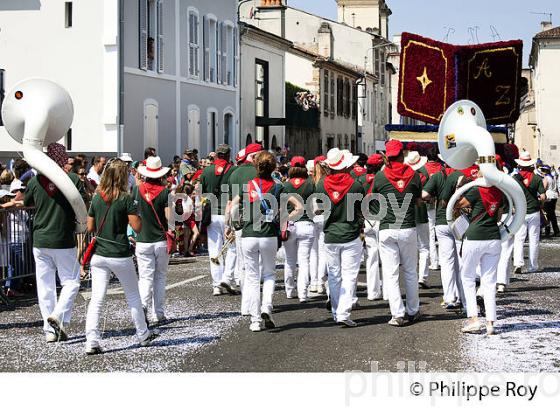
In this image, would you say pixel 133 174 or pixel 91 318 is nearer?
pixel 91 318

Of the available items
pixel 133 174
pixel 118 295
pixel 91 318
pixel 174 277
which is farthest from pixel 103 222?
pixel 133 174

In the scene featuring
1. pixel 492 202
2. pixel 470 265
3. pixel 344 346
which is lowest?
pixel 344 346

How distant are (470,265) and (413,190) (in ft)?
3.37

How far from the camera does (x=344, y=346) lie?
9.66 meters

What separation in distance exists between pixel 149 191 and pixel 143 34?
1873 centimetres

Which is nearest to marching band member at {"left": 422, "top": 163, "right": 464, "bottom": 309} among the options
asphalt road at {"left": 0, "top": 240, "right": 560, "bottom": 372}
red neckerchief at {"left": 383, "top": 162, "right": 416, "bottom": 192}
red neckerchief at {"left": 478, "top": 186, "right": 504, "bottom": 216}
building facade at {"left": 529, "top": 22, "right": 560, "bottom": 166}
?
asphalt road at {"left": 0, "top": 240, "right": 560, "bottom": 372}

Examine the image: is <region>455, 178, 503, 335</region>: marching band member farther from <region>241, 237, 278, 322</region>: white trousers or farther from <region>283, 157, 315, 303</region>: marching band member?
<region>283, 157, 315, 303</region>: marching band member

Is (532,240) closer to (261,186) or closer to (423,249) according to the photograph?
(423,249)

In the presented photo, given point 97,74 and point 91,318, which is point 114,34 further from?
point 91,318

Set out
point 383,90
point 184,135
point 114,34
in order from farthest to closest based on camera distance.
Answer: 1. point 383,90
2. point 184,135
3. point 114,34

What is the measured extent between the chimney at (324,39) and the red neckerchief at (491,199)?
50671 mm

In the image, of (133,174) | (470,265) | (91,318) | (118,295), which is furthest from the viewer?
(133,174)

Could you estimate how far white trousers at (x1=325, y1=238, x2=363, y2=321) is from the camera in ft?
35.6

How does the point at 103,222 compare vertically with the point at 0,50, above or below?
below
